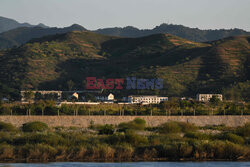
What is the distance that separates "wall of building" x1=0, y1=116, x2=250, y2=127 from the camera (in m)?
51.8

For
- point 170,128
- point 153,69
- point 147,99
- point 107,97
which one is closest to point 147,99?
point 147,99

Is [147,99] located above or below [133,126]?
above

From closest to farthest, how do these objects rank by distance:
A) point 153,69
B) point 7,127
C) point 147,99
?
point 7,127, point 147,99, point 153,69

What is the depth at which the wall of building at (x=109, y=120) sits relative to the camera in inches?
2039

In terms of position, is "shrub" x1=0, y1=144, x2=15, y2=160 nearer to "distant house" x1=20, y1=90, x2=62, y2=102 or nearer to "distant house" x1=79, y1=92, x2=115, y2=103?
"distant house" x1=20, y1=90, x2=62, y2=102

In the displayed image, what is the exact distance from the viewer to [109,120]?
5494 centimetres

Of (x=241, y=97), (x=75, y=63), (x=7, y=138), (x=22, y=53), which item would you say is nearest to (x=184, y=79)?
(x=241, y=97)

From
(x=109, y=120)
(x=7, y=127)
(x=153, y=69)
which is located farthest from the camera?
(x=153, y=69)

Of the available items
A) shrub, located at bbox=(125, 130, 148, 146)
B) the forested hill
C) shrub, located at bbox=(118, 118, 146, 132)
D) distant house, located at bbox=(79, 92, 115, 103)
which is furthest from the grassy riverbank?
distant house, located at bbox=(79, 92, 115, 103)


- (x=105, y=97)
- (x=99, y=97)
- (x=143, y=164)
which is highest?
(x=105, y=97)

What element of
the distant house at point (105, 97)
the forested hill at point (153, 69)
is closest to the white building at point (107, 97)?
the distant house at point (105, 97)

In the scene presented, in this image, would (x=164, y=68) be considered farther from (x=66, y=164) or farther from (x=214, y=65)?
(x=66, y=164)

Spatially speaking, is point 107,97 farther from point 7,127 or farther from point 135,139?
point 135,139

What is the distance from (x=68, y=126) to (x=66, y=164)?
2430 centimetres
